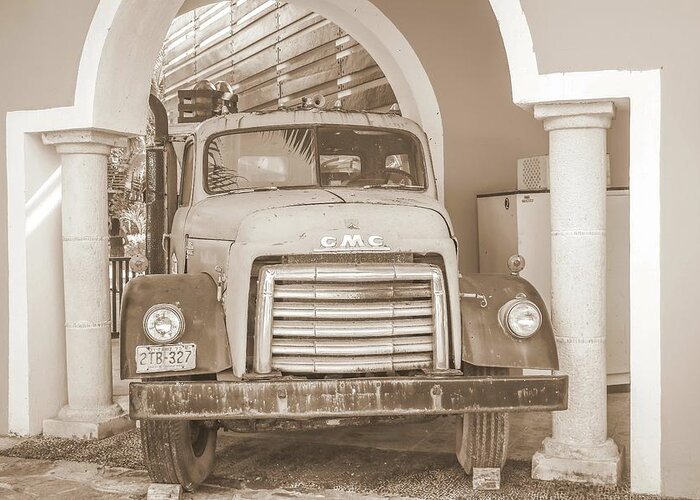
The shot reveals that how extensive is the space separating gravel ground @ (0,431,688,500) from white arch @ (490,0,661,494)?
25 centimetres

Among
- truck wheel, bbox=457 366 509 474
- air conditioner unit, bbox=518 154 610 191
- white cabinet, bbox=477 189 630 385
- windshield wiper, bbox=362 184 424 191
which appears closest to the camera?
truck wheel, bbox=457 366 509 474

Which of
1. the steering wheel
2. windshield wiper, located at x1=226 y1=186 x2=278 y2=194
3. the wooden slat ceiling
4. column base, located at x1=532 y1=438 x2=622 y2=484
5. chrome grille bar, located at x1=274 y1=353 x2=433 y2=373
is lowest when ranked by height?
column base, located at x1=532 y1=438 x2=622 y2=484

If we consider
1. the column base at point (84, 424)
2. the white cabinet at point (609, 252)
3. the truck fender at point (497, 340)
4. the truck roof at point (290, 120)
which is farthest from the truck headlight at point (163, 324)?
→ the white cabinet at point (609, 252)

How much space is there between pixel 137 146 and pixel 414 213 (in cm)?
899

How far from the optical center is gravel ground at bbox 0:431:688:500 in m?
4.57

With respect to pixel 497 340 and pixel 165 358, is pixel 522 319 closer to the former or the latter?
pixel 497 340

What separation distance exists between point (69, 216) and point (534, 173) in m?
3.43

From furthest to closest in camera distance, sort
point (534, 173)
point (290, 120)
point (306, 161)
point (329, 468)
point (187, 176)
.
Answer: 1. point (534, 173)
2. point (187, 176)
3. point (290, 120)
4. point (306, 161)
5. point (329, 468)

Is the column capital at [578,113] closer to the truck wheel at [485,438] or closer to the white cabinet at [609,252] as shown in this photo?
the truck wheel at [485,438]

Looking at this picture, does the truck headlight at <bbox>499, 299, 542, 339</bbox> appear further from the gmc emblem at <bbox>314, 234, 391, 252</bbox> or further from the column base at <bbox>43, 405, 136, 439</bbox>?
the column base at <bbox>43, 405, 136, 439</bbox>

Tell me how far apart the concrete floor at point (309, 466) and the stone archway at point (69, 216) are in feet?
1.13

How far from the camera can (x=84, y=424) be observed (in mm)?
5637

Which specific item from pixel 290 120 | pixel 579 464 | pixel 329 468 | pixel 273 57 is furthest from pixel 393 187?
pixel 273 57

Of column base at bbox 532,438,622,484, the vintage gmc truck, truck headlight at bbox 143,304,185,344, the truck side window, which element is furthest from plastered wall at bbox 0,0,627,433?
truck headlight at bbox 143,304,185,344
